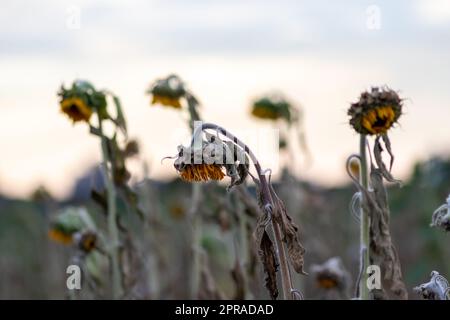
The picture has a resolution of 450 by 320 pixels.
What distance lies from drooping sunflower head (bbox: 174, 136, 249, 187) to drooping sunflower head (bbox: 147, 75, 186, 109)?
1.61 metres

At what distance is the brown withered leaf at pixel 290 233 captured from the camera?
9.57 feet

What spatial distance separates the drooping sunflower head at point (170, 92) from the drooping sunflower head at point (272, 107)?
62.6 inches

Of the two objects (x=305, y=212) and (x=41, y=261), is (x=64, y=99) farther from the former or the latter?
(x=41, y=261)

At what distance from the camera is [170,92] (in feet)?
15.2

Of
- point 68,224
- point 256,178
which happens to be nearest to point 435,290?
point 256,178

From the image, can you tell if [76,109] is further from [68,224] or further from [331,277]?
[331,277]

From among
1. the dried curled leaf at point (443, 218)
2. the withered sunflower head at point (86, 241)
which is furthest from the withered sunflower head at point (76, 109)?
the dried curled leaf at point (443, 218)

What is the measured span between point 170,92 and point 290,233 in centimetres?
181

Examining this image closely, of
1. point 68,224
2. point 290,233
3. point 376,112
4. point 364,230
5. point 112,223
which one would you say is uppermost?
point 68,224

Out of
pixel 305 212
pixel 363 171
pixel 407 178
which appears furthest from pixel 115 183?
pixel 407 178
